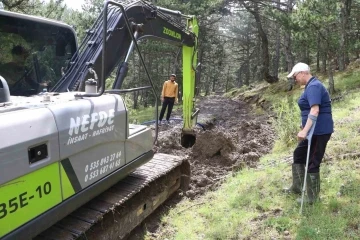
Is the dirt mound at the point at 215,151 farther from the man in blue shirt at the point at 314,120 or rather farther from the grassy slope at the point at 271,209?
the man in blue shirt at the point at 314,120

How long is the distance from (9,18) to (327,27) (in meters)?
11.0

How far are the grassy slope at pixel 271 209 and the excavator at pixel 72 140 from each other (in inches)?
21.6

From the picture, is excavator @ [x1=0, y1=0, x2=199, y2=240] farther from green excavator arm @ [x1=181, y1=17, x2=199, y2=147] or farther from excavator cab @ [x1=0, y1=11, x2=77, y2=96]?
green excavator arm @ [x1=181, y1=17, x2=199, y2=147]

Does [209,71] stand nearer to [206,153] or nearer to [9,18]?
[206,153]

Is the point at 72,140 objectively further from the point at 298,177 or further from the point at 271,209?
the point at 298,177

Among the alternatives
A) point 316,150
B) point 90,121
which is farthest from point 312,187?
point 90,121

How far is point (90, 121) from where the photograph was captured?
3.11m

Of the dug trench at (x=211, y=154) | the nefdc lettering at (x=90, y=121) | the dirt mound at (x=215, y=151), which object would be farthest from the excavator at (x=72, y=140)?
the dirt mound at (x=215, y=151)

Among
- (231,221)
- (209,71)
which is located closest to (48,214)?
(231,221)

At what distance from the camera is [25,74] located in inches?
170

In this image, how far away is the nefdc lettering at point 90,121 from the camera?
2.91 meters

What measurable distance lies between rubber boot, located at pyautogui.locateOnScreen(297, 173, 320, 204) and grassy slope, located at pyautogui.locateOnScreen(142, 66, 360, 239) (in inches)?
4.3

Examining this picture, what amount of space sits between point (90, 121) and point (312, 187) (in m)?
2.79

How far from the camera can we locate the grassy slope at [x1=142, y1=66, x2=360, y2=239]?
390 centimetres
